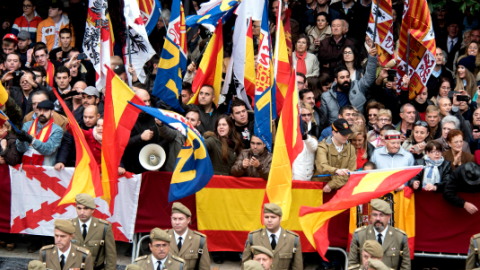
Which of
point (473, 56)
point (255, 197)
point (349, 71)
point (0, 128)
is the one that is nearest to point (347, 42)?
point (349, 71)

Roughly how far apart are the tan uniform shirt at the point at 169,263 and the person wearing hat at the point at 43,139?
292cm

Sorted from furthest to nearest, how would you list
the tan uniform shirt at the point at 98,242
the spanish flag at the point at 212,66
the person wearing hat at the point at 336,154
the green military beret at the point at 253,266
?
the spanish flag at the point at 212,66 < the person wearing hat at the point at 336,154 < the tan uniform shirt at the point at 98,242 < the green military beret at the point at 253,266

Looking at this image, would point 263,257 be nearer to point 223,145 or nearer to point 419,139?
point 223,145

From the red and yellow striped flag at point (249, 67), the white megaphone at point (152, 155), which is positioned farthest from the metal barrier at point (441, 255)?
the white megaphone at point (152, 155)

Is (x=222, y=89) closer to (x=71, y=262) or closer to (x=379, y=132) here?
(x=379, y=132)

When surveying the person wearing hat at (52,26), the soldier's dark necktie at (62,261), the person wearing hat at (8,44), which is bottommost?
the soldier's dark necktie at (62,261)

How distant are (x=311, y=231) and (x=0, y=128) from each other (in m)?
5.02

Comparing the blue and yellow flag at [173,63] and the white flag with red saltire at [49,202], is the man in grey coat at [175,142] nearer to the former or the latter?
the white flag with red saltire at [49,202]

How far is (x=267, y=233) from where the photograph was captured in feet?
31.0

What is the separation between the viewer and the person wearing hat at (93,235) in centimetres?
952

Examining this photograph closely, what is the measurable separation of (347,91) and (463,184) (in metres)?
3.39

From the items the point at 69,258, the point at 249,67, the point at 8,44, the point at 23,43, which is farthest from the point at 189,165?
the point at 23,43

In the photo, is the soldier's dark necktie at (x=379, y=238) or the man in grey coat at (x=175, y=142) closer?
the soldier's dark necktie at (x=379, y=238)

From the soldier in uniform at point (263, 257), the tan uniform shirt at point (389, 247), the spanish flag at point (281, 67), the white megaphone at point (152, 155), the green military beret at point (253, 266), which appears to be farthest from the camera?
the spanish flag at point (281, 67)
